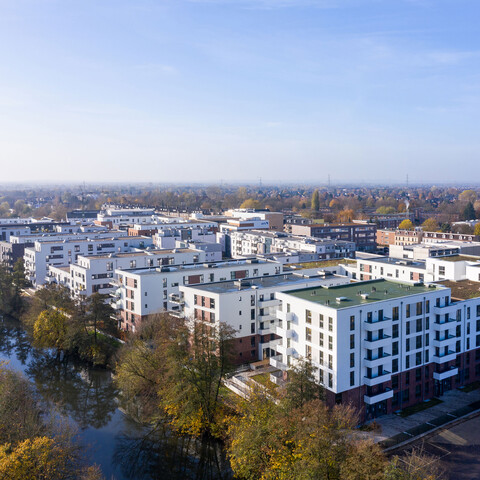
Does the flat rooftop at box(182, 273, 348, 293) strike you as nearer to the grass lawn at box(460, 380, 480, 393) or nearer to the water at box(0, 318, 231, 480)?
the water at box(0, 318, 231, 480)

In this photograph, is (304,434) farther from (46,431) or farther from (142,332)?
(142,332)

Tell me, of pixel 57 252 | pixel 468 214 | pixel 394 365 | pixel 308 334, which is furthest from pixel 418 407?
pixel 468 214

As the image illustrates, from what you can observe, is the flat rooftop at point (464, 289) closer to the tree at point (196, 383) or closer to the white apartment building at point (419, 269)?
the white apartment building at point (419, 269)

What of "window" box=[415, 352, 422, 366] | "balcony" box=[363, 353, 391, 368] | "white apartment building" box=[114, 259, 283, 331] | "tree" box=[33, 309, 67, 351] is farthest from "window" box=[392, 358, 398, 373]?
"tree" box=[33, 309, 67, 351]

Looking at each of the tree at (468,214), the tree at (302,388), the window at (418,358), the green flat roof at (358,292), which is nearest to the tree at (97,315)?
the green flat roof at (358,292)

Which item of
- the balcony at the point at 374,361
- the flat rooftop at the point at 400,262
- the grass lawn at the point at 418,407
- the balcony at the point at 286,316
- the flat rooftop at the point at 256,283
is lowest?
the grass lawn at the point at 418,407

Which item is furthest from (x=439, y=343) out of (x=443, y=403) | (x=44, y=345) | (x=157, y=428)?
(x=44, y=345)
